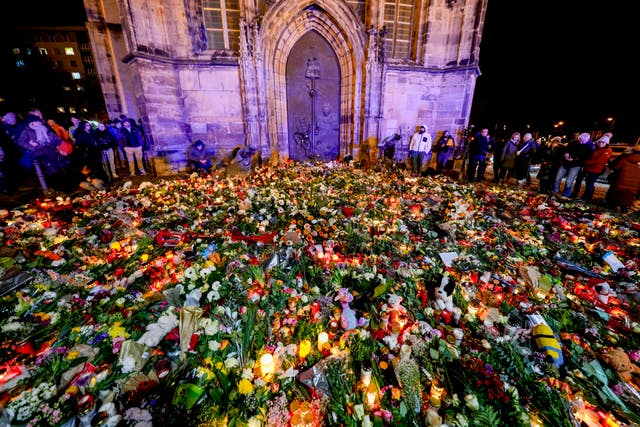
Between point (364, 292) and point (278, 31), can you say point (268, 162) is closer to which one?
point (278, 31)

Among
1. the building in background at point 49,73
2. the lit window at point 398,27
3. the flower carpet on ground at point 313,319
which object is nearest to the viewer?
the flower carpet on ground at point 313,319

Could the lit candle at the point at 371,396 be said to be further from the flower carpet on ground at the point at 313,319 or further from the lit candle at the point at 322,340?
the lit candle at the point at 322,340

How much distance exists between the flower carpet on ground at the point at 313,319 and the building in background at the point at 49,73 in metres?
33.3

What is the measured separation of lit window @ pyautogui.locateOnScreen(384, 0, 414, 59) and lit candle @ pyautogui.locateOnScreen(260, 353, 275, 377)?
13.4m

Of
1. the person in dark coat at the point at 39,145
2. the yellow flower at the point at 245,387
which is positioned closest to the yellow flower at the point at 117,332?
the yellow flower at the point at 245,387

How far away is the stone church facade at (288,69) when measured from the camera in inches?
366

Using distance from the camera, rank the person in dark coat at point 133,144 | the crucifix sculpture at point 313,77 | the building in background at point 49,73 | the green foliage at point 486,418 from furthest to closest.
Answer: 1. the building in background at point 49,73
2. the crucifix sculpture at point 313,77
3. the person in dark coat at point 133,144
4. the green foliage at point 486,418

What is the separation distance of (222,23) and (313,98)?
15.1 ft

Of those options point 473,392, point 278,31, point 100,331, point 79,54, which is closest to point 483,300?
point 473,392

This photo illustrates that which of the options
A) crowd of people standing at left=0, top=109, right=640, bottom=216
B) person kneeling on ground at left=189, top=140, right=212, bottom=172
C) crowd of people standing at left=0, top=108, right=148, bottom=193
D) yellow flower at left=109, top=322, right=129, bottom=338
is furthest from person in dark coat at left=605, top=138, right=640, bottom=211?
crowd of people standing at left=0, top=108, right=148, bottom=193

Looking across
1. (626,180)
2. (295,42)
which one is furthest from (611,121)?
(295,42)

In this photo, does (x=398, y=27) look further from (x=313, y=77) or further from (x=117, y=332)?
(x=117, y=332)

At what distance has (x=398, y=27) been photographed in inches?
463

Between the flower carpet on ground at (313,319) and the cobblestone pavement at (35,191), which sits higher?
the cobblestone pavement at (35,191)
